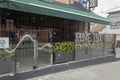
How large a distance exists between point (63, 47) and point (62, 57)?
484 millimetres

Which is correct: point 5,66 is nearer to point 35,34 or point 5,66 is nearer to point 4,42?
point 4,42

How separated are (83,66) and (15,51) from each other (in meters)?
4.14

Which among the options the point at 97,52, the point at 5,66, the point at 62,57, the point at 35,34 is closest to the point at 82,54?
the point at 97,52

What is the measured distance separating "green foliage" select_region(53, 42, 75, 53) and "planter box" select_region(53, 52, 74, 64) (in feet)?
0.61

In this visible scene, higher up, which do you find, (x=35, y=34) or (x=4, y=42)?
(x=35, y=34)

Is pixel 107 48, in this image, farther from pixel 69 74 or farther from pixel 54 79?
pixel 54 79

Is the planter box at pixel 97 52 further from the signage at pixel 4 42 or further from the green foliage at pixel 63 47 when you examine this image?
the signage at pixel 4 42

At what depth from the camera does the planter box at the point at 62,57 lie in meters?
9.66

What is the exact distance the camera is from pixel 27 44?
8.46 metres

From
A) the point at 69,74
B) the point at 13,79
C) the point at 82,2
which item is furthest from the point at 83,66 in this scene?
the point at 82,2

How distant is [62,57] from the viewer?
10000 mm

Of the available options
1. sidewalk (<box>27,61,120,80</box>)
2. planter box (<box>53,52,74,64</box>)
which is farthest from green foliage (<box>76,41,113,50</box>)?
sidewalk (<box>27,61,120,80</box>)

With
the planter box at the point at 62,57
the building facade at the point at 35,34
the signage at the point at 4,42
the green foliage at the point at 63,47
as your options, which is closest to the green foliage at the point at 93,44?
the building facade at the point at 35,34

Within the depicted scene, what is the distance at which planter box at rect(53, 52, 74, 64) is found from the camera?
31.7 feet
